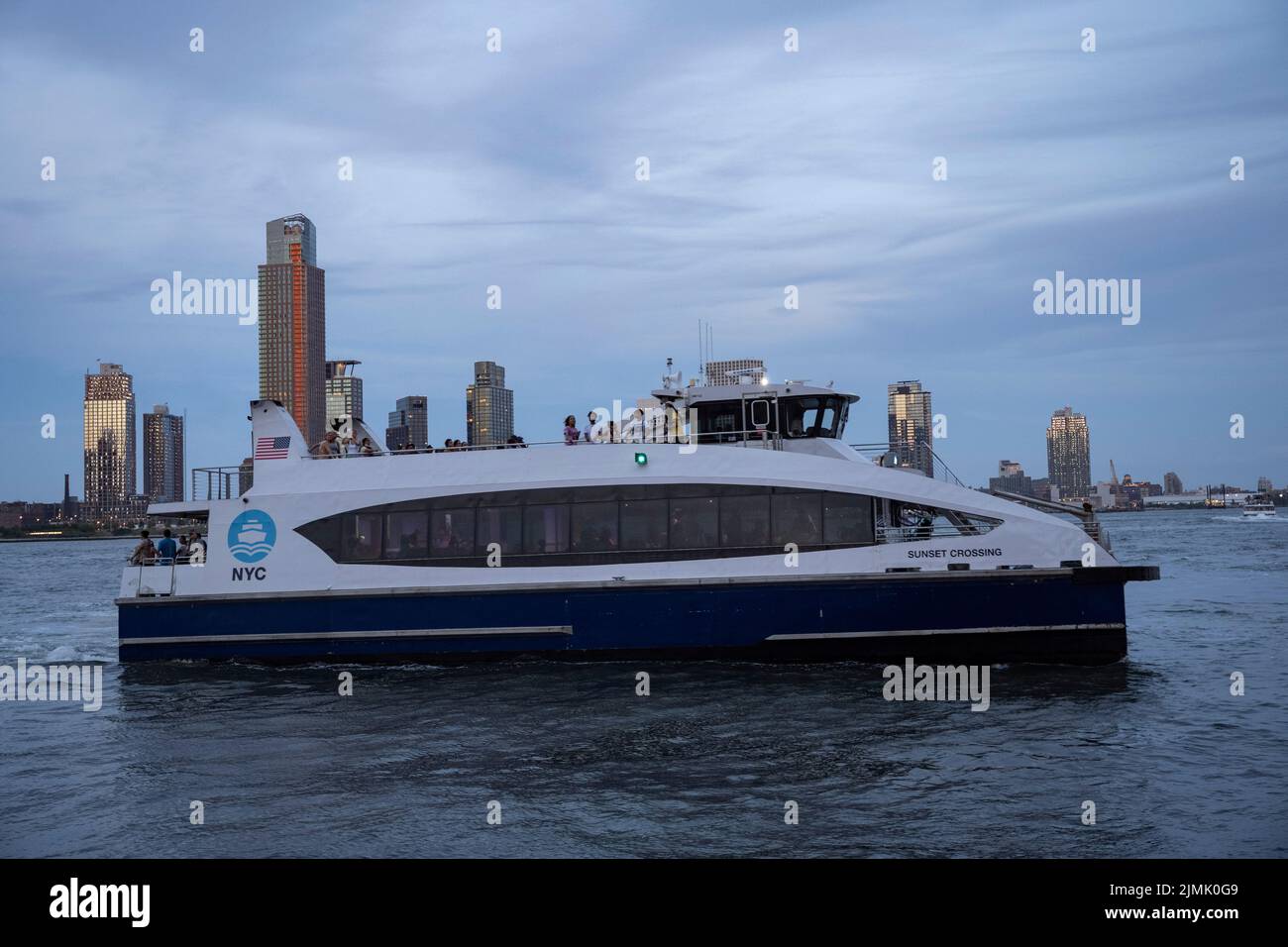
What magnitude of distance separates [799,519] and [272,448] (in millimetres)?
8934

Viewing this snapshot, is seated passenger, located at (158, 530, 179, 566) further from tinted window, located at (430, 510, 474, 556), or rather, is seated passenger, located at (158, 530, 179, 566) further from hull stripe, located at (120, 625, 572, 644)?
tinted window, located at (430, 510, 474, 556)

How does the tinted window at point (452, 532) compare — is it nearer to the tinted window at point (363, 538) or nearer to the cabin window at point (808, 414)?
the tinted window at point (363, 538)

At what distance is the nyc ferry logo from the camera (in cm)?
1691

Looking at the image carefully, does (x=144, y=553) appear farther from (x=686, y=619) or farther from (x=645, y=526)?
(x=686, y=619)

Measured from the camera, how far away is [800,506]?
15664 millimetres

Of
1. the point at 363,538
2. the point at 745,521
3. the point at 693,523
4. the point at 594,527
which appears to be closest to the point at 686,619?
the point at 693,523

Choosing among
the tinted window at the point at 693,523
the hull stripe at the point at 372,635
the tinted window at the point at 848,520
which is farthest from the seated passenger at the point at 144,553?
the tinted window at the point at 848,520

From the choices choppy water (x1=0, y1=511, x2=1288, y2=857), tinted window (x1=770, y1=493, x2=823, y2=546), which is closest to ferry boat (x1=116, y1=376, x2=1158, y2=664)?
tinted window (x1=770, y1=493, x2=823, y2=546)

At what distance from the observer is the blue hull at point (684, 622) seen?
14.8 metres

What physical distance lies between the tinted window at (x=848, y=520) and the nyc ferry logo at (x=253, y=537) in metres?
9.03

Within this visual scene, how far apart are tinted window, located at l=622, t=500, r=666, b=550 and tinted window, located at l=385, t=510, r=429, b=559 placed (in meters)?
3.27
